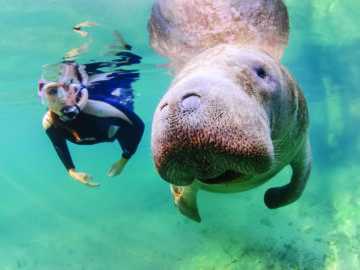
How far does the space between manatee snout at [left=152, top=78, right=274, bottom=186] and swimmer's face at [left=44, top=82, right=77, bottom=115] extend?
174 inches

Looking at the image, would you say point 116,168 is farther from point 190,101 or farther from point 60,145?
point 190,101

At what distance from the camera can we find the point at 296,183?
12.6 feet

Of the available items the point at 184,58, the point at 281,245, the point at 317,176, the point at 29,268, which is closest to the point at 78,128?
the point at 184,58

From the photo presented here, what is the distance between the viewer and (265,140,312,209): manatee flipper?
143 inches

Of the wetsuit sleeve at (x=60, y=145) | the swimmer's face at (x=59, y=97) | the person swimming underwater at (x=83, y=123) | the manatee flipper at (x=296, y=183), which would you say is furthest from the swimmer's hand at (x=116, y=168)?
the manatee flipper at (x=296, y=183)

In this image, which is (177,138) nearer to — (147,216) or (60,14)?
(60,14)

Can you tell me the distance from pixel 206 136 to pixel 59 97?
5027 mm

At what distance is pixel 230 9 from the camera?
4867 mm

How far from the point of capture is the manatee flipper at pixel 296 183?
364 centimetres

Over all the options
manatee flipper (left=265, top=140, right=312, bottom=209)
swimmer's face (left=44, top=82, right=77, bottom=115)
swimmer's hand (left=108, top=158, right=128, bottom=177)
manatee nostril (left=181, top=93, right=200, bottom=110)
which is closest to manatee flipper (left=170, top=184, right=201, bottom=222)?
manatee flipper (left=265, top=140, right=312, bottom=209)

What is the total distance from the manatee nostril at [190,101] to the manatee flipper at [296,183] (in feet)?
8.02

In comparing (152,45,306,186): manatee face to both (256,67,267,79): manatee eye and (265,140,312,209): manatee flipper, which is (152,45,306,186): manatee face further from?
(265,140,312,209): manatee flipper

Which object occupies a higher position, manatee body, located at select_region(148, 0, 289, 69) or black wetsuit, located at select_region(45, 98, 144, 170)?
manatee body, located at select_region(148, 0, 289, 69)

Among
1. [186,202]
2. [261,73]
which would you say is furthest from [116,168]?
[261,73]
